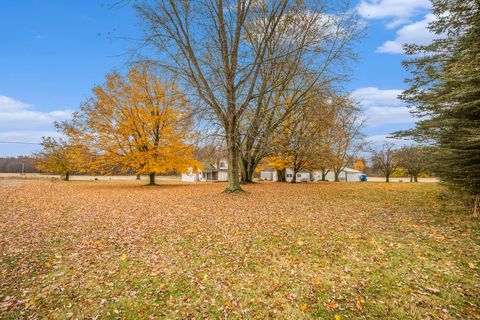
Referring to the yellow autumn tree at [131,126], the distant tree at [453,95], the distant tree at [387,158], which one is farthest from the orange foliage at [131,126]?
the distant tree at [387,158]

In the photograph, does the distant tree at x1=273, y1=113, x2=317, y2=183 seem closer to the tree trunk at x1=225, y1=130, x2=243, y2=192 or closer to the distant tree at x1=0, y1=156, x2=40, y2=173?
the tree trunk at x1=225, y1=130, x2=243, y2=192

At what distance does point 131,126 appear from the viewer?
19234 mm

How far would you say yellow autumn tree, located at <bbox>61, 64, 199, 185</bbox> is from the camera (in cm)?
1912

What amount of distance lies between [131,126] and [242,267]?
17.2m

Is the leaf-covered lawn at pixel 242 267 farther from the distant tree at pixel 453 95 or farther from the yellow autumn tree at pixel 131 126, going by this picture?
the yellow autumn tree at pixel 131 126

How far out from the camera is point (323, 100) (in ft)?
46.5

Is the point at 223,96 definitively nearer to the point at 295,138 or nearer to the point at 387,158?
the point at 295,138

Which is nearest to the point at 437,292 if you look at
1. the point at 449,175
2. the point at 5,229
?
the point at 449,175

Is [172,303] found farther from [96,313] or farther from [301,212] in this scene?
[301,212]

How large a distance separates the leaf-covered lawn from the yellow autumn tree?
35.7ft

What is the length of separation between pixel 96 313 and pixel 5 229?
19.9ft

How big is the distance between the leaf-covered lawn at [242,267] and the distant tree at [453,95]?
1.77 m

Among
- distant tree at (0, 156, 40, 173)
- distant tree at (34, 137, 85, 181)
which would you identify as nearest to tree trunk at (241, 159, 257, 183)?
distant tree at (34, 137, 85, 181)

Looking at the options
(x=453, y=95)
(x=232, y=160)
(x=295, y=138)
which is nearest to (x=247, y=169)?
(x=295, y=138)
